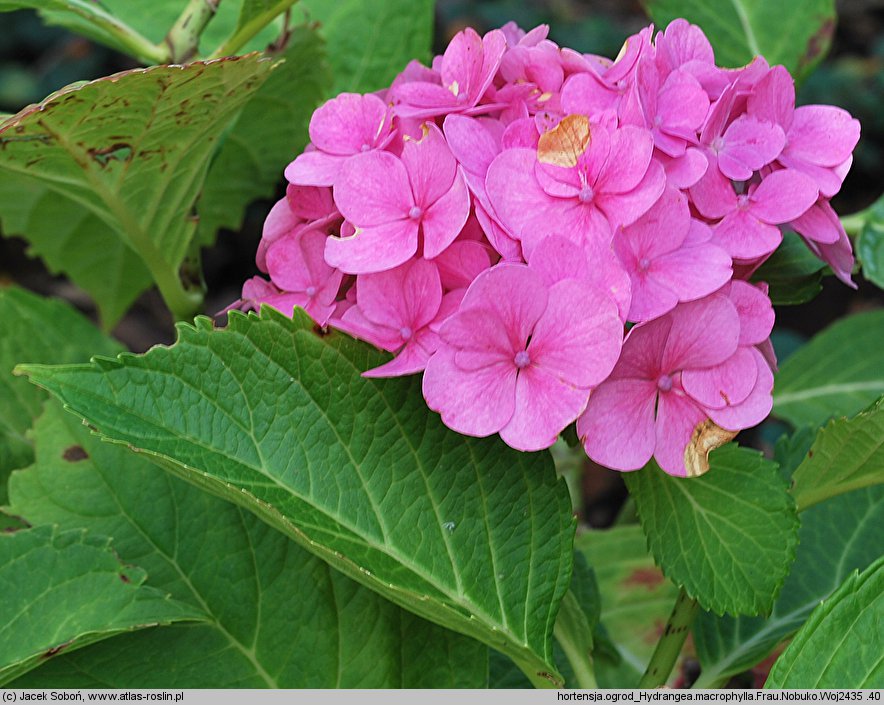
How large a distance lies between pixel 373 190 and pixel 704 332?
0.23 m

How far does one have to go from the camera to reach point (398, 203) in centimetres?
63

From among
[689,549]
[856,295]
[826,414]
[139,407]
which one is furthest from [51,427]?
[856,295]

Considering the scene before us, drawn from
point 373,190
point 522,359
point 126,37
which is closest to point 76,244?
point 126,37

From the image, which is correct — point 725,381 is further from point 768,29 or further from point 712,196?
point 768,29

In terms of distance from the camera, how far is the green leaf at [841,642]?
0.63 m

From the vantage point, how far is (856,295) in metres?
2.21

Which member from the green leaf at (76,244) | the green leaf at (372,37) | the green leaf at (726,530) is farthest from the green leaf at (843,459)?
the green leaf at (76,244)

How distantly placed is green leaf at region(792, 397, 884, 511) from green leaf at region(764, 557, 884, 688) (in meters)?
0.07

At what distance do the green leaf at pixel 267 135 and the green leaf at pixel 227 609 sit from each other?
294 mm

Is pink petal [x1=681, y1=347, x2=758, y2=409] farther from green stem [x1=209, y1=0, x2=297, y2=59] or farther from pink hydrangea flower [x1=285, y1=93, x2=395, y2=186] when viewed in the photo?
green stem [x1=209, y1=0, x2=297, y2=59]

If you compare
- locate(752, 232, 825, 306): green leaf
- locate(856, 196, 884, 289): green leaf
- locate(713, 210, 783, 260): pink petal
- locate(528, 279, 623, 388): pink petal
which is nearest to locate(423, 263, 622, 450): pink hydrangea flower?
locate(528, 279, 623, 388): pink petal

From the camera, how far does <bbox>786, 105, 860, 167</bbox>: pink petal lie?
26.7 inches

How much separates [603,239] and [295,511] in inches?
10.1

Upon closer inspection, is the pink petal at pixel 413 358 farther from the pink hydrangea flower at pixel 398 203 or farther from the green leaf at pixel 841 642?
the green leaf at pixel 841 642
